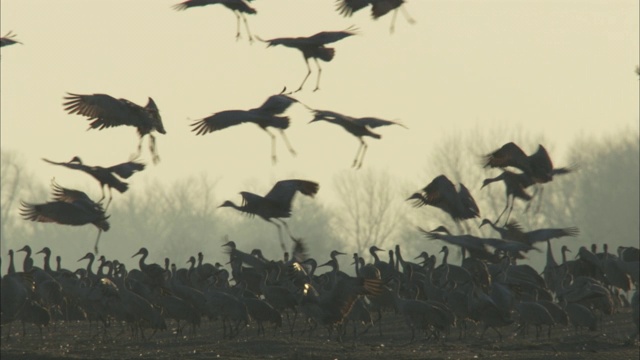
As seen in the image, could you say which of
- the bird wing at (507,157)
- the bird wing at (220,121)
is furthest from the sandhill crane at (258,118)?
the bird wing at (507,157)

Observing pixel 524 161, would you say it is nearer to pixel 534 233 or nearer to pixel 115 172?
pixel 534 233

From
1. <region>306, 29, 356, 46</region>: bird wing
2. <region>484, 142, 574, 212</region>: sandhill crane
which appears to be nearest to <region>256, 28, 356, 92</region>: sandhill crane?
<region>306, 29, 356, 46</region>: bird wing

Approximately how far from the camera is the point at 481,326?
27.2 meters

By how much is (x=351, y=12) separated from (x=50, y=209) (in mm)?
5161

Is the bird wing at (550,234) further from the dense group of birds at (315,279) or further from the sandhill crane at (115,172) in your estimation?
the sandhill crane at (115,172)

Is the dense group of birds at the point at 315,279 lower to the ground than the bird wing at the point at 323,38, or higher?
lower

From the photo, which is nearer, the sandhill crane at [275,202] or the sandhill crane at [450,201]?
the sandhill crane at [275,202]

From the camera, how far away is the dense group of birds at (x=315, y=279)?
60.9 feet

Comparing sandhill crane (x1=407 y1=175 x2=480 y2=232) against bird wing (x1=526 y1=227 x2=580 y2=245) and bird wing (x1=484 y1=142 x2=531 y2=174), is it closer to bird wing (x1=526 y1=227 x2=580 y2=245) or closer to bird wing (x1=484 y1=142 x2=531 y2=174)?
bird wing (x1=484 y1=142 x2=531 y2=174)

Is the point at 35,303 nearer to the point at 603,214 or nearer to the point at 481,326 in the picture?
the point at 481,326

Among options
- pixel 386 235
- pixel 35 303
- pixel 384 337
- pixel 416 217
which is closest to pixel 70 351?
pixel 35 303

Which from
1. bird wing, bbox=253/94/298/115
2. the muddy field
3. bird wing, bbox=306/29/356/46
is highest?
bird wing, bbox=306/29/356/46

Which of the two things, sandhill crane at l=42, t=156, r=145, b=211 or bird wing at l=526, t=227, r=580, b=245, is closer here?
sandhill crane at l=42, t=156, r=145, b=211

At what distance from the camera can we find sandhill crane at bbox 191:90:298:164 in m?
17.7
